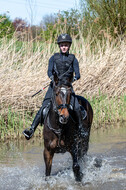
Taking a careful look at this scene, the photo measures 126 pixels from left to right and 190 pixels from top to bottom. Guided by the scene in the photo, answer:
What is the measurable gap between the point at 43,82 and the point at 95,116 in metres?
1.89

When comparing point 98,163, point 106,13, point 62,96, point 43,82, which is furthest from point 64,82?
point 106,13

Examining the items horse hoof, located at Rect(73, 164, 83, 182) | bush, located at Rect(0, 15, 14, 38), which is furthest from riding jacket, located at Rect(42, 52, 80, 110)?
bush, located at Rect(0, 15, 14, 38)

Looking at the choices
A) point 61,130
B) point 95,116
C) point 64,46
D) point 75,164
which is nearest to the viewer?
point 61,130

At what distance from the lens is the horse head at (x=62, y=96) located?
482cm

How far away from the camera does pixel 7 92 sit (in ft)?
32.1

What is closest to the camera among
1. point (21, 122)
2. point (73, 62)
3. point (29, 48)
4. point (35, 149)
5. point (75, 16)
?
point (73, 62)

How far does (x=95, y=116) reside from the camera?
1082cm

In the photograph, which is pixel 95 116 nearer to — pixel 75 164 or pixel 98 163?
pixel 98 163

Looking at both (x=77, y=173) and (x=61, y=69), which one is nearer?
(x=61, y=69)

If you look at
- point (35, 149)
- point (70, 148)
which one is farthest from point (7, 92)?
point (70, 148)

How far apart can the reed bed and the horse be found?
3628mm

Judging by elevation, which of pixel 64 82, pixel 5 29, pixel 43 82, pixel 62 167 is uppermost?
pixel 64 82

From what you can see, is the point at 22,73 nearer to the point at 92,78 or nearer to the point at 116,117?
the point at 92,78

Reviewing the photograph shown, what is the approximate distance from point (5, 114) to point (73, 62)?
12.9 feet
